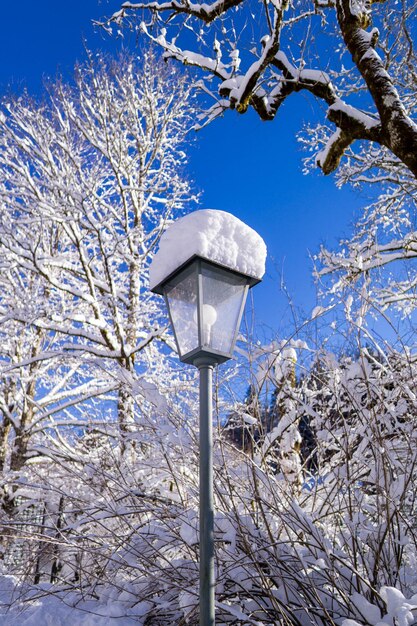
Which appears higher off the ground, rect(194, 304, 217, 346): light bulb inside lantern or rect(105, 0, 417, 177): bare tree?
rect(105, 0, 417, 177): bare tree

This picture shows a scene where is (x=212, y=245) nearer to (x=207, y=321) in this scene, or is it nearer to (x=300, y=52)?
(x=207, y=321)

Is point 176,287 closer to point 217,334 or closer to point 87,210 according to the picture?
point 217,334

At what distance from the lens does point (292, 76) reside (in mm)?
5734

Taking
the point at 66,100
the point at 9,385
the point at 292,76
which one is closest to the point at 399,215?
the point at 292,76

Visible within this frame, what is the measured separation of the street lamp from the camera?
227 cm

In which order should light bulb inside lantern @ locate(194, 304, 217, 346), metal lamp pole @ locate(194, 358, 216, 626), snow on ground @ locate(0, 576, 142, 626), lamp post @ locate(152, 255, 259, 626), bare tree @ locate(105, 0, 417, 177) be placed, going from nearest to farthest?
metal lamp pole @ locate(194, 358, 216, 626) < lamp post @ locate(152, 255, 259, 626) < light bulb inside lantern @ locate(194, 304, 217, 346) < snow on ground @ locate(0, 576, 142, 626) < bare tree @ locate(105, 0, 417, 177)

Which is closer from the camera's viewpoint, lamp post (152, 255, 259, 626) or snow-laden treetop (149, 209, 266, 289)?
lamp post (152, 255, 259, 626)

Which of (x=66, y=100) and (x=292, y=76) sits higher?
(x=66, y=100)

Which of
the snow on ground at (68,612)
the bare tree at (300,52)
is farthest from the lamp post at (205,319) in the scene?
the bare tree at (300,52)

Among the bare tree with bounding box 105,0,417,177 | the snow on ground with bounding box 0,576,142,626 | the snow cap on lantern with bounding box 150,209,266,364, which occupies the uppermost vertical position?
the bare tree with bounding box 105,0,417,177

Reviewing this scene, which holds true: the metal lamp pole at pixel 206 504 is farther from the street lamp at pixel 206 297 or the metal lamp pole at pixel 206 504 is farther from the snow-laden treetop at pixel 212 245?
the snow-laden treetop at pixel 212 245

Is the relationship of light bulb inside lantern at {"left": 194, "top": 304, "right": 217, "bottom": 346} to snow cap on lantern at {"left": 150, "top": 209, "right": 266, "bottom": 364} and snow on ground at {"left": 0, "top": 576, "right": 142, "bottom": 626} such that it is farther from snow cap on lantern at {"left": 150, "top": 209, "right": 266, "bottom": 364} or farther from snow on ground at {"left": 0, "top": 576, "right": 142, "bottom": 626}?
snow on ground at {"left": 0, "top": 576, "right": 142, "bottom": 626}

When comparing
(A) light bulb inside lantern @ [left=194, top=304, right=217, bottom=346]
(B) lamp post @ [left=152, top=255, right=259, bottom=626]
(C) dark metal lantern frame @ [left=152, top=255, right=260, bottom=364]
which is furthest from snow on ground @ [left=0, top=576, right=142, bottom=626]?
(A) light bulb inside lantern @ [left=194, top=304, right=217, bottom=346]

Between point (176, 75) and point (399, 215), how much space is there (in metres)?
5.72
